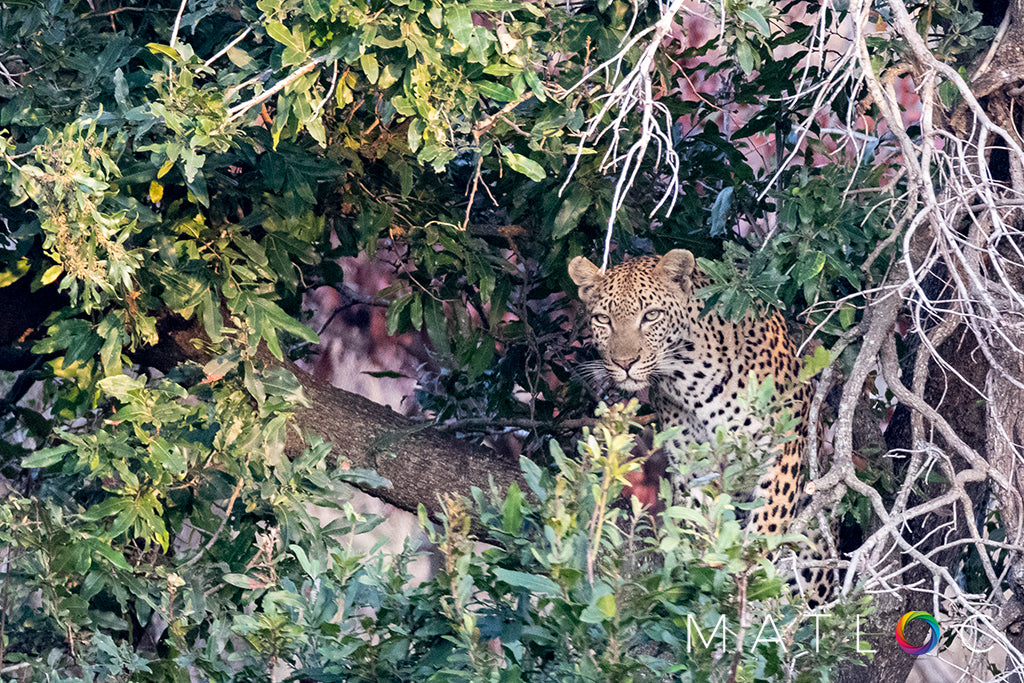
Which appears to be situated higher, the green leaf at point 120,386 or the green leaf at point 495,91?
the green leaf at point 495,91

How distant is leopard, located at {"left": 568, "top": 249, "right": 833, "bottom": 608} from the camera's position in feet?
12.6

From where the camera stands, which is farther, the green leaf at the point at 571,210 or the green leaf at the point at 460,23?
the green leaf at the point at 571,210

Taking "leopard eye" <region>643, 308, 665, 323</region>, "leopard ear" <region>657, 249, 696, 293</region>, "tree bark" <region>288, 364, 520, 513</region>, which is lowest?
"tree bark" <region>288, 364, 520, 513</region>

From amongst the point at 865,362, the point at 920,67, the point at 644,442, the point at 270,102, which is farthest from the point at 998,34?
the point at 644,442

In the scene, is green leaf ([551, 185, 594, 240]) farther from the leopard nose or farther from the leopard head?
the leopard nose

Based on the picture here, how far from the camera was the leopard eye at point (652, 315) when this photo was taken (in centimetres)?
387

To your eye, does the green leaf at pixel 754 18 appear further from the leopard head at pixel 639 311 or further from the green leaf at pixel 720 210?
the leopard head at pixel 639 311

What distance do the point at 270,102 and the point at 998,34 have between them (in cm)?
233

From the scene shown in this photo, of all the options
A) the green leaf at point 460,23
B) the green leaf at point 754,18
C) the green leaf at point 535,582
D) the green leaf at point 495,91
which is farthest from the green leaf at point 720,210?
the green leaf at point 535,582

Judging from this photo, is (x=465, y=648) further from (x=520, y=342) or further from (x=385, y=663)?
(x=520, y=342)

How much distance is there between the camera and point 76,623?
310 centimetres

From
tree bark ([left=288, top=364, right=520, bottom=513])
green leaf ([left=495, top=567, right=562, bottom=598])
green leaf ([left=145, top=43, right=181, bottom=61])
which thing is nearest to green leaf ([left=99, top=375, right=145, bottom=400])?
tree bark ([left=288, top=364, right=520, bottom=513])

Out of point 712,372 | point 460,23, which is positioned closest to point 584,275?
point 712,372

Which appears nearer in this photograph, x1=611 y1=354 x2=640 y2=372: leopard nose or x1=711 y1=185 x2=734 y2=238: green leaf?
x1=711 y1=185 x2=734 y2=238: green leaf
